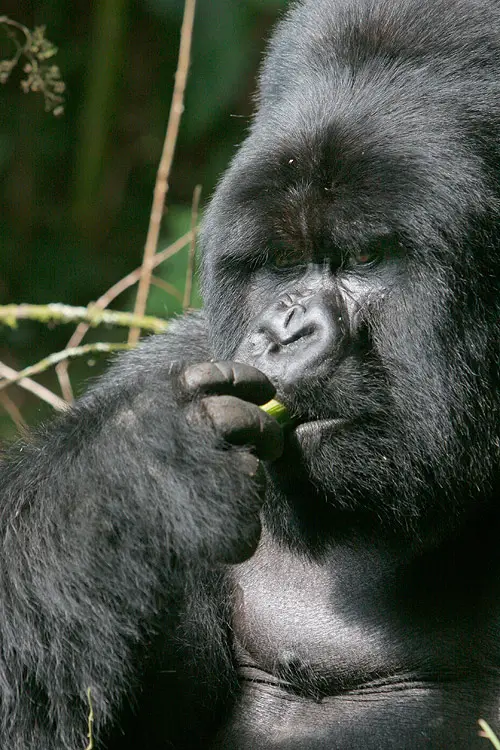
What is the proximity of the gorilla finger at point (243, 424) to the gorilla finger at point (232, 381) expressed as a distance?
2cm

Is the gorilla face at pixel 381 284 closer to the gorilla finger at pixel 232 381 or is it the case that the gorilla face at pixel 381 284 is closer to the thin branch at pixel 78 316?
the gorilla finger at pixel 232 381

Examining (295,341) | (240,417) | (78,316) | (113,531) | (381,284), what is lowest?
(78,316)

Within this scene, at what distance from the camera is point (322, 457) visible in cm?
260

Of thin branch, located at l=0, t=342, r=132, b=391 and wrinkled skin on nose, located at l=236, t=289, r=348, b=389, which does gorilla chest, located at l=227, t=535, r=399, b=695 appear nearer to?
wrinkled skin on nose, located at l=236, t=289, r=348, b=389

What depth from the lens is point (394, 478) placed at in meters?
2.68

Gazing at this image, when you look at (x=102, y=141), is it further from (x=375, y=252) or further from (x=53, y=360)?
(x=375, y=252)

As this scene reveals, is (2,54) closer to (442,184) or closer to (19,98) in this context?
(19,98)

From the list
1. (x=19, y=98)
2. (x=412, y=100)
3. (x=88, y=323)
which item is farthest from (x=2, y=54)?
(x=412, y=100)

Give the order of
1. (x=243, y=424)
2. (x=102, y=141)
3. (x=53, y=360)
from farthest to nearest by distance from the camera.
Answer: (x=102, y=141) → (x=53, y=360) → (x=243, y=424)

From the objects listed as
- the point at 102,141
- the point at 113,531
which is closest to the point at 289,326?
the point at 113,531

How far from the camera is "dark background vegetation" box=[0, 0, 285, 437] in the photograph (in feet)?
22.2

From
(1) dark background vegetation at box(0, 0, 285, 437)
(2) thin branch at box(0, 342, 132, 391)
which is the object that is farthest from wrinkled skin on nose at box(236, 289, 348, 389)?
(1) dark background vegetation at box(0, 0, 285, 437)

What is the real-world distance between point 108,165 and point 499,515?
5401mm

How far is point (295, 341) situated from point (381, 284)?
10.0 inches
